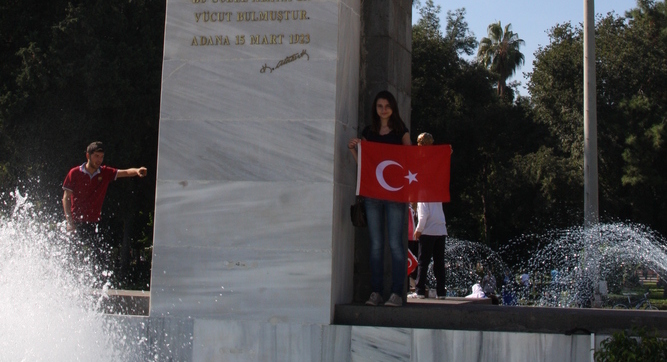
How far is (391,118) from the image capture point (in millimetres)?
8016

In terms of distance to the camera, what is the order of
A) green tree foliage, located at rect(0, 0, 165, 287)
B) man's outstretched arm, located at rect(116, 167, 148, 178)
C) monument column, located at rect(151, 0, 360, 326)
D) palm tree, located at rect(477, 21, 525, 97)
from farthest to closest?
palm tree, located at rect(477, 21, 525, 97) → green tree foliage, located at rect(0, 0, 165, 287) → man's outstretched arm, located at rect(116, 167, 148, 178) → monument column, located at rect(151, 0, 360, 326)

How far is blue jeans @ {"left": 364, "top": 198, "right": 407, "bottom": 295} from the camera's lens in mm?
7883

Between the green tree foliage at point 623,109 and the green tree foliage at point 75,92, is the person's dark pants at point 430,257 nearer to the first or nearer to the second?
the green tree foliage at point 75,92

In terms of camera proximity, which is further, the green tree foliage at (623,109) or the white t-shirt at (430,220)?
the green tree foliage at (623,109)

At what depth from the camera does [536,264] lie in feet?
102

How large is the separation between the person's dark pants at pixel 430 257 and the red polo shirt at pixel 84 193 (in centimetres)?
355

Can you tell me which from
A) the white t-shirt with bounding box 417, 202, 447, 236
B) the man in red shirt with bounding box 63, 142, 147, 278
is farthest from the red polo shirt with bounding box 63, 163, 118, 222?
the white t-shirt with bounding box 417, 202, 447, 236

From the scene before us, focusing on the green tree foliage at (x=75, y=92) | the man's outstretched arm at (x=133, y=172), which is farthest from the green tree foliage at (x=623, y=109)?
the man's outstretched arm at (x=133, y=172)

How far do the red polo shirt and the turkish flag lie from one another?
309 centimetres

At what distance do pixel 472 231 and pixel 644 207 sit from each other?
32.2ft

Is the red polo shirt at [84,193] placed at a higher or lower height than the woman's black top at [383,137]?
lower

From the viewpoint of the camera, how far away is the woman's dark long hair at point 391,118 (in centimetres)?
792
